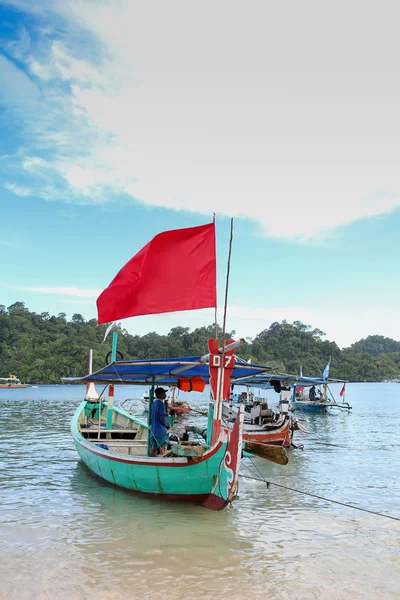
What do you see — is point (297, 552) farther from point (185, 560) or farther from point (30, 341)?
point (30, 341)

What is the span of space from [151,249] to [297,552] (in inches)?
222

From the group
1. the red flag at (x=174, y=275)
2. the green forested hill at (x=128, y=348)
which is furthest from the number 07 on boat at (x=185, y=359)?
the green forested hill at (x=128, y=348)

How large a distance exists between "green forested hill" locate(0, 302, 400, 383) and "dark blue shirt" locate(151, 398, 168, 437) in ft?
198

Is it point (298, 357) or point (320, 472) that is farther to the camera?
point (298, 357)

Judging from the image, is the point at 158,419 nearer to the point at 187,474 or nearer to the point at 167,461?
the point at 167,461

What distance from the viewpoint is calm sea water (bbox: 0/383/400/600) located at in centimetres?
614

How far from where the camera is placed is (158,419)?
1029cm

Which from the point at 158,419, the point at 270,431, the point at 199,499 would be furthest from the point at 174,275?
the point at 270,431

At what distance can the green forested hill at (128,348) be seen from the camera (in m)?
86.4

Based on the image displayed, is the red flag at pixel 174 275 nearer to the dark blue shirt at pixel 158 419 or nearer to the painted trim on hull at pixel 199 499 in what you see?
the dark blue shirt at pixel 158 419

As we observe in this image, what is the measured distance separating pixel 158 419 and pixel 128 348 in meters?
96.1

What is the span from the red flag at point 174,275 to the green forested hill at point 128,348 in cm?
6171

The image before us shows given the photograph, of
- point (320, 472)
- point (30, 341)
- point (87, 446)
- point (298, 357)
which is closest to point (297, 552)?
point (87, 446)

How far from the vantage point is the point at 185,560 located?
6898mm
